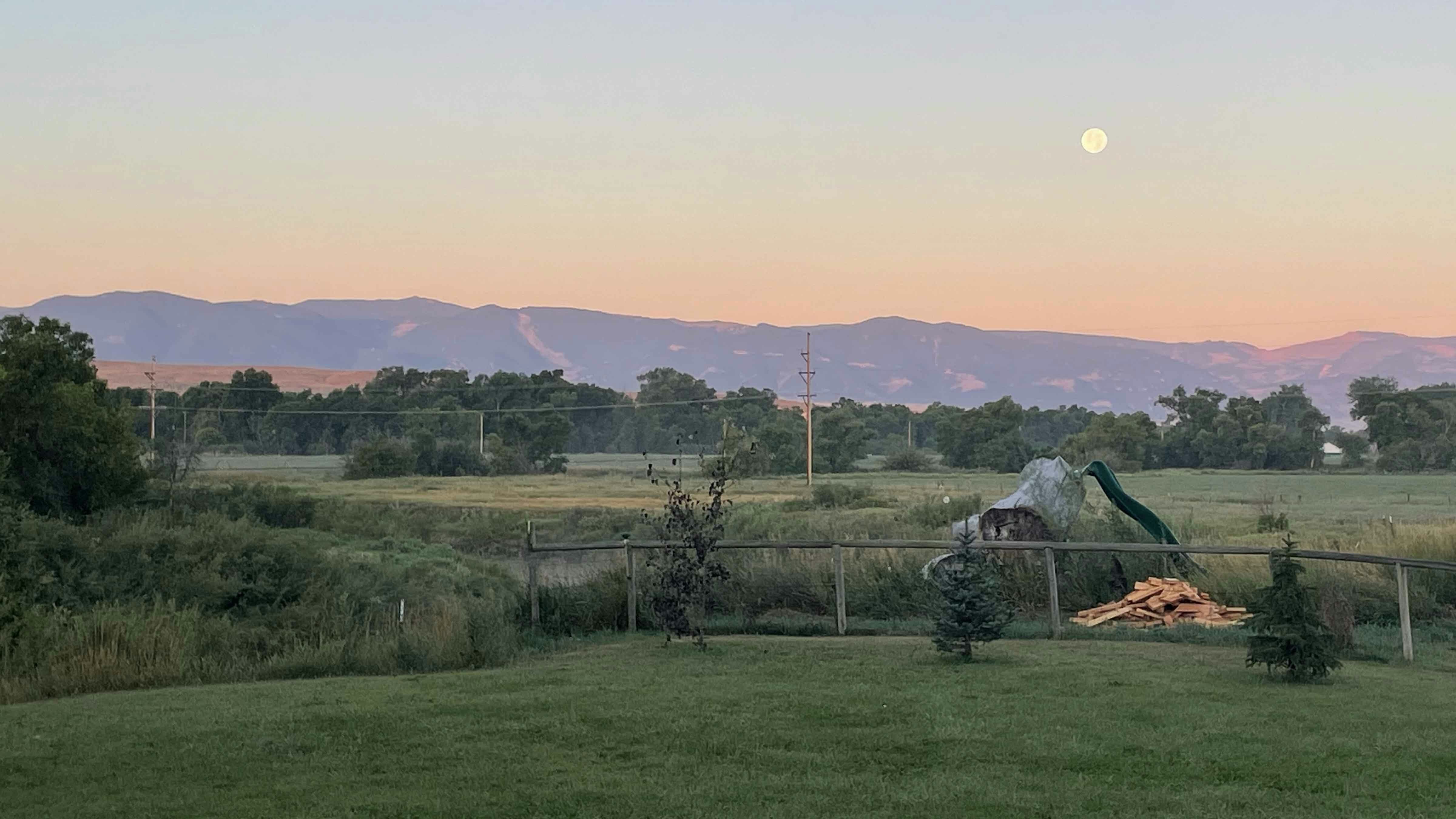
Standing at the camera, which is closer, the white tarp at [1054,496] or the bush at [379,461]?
the white tarp at [1054,496]

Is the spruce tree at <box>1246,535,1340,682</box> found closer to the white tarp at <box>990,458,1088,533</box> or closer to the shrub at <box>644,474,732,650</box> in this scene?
the shrub at <box>644,474,732,650</box>

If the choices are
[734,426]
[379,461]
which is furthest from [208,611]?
[734,426]

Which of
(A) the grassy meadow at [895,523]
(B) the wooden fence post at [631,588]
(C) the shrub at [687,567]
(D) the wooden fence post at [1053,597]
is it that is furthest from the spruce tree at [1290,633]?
(B) the wooden fence post at [631,588]

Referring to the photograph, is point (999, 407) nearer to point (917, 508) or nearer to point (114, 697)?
point (917, 508)

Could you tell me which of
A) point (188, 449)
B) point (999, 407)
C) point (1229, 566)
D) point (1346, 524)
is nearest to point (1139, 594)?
point (1229, 566)

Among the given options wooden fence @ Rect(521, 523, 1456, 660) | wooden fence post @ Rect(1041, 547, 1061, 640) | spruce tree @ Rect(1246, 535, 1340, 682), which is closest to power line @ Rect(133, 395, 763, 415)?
wooden fence @ Rect(521, 523, 1456, 660)

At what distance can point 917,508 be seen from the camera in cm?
3759

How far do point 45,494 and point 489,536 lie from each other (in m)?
18.6

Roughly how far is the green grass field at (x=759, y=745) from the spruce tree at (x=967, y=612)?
40cm

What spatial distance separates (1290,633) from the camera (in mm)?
10719

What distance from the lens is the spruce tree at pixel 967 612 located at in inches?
483

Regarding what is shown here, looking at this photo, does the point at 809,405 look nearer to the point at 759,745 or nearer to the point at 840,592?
the point at 840,592

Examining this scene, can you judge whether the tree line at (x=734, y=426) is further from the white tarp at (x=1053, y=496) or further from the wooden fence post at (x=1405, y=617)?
the wooden fence post at (x=1405, y=617)

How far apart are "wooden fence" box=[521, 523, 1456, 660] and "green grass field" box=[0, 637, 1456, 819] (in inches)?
52.0
